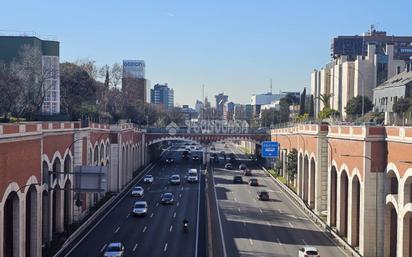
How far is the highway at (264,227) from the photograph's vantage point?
40.6 metres

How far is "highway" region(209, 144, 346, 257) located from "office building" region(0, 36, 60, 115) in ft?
77.8

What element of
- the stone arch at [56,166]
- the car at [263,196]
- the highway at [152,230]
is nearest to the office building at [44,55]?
the highway at [152,230]

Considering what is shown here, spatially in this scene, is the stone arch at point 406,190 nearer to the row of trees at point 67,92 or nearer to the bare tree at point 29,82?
the row of trees at point 67,92

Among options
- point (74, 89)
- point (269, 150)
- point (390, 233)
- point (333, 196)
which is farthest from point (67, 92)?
point (390, 233)

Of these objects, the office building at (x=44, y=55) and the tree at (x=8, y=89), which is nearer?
the tree at (x=8, y=89)

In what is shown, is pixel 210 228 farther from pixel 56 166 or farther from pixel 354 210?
pixel 56 166

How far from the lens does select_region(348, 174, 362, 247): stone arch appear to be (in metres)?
41.6

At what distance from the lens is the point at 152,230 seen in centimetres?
4747

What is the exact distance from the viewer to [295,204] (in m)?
63.1

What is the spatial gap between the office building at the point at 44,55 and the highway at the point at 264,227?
23.7 m

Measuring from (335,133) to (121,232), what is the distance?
1811 cm

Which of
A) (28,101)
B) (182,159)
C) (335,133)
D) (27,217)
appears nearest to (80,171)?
(27,217)

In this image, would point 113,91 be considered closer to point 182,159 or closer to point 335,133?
point 182,159

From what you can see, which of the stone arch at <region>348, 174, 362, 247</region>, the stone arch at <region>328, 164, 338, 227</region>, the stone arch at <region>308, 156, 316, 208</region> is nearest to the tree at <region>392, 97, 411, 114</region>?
the stone arch at <region>308, 156, 316, 208</region>
